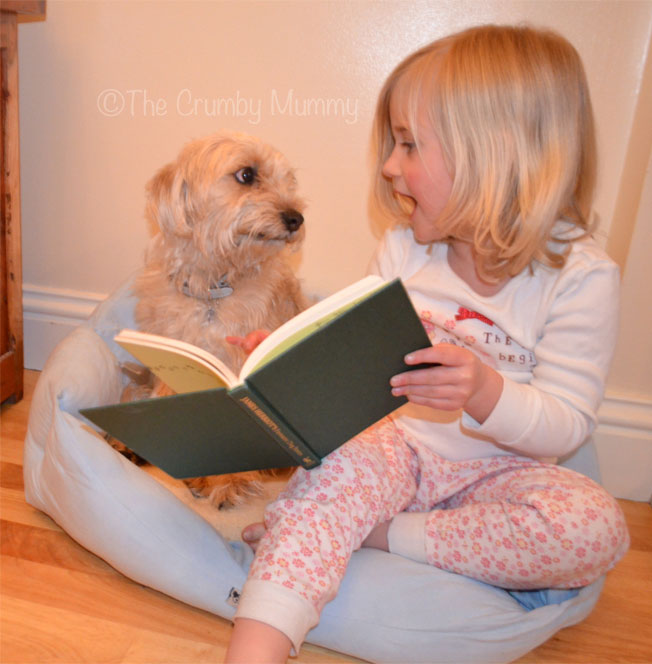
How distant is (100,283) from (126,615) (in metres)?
1.14

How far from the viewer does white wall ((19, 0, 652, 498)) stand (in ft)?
5.28

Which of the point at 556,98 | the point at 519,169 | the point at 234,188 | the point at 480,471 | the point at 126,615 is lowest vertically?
the point at 126,615

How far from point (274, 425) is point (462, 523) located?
41cm

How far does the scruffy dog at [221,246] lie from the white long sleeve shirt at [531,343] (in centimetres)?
36

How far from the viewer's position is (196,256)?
1.47 meters

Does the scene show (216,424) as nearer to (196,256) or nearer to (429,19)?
(196,256)

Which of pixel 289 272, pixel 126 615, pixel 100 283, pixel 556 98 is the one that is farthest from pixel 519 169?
pixel 100 283

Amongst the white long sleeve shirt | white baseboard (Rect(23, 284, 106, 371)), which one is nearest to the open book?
the white long sleeve shirt

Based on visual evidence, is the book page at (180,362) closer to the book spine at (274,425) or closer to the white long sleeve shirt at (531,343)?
the book spine at (274,425)

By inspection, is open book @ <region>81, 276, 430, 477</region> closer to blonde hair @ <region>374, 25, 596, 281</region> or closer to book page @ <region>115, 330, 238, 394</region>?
book page @ <region>115, 330, 238, 394</region>

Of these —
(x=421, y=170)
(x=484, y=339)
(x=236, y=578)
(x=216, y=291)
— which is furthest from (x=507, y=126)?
(x=236, y=578)

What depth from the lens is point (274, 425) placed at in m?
0.92

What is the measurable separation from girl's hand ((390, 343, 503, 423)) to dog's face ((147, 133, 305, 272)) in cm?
60

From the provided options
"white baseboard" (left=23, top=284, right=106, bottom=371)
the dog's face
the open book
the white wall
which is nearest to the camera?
the open book
